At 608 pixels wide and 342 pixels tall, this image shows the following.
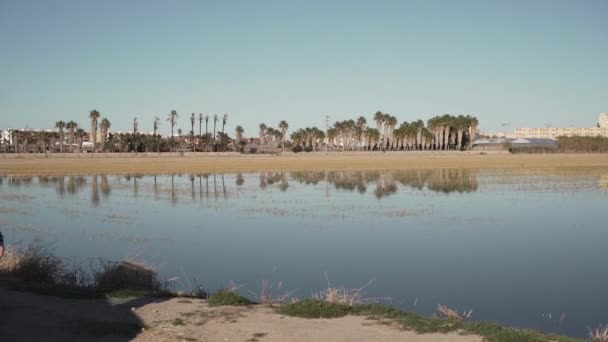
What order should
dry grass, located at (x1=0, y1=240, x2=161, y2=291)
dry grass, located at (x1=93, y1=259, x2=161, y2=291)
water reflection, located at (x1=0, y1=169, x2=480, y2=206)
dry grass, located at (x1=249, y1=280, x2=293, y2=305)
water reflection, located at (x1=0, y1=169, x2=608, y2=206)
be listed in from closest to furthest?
dry grass, located at (x1=249, y1=280, x2=293, y2=305)
dry grass, located at (x1=93, y1=259, x2=161, y2=291)
dry grass, located at (x1=0, y1=240, x2=161, y2=291)
water reflection, located at (x1=0, y1=169, x2=608, y2=206)
water reflection, located at (x1=0, y1=169, x2=480, y2=206)

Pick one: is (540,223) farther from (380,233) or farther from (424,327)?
(424,327)

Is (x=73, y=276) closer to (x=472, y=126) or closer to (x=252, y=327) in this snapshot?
(x=252, y=327)

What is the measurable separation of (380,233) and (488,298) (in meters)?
9.51

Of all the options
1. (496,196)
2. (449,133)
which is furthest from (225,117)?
(496,196)

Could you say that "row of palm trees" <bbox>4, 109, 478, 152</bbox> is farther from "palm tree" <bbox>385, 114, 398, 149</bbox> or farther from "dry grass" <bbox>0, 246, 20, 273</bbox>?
"dry grass" <bbox>0, 246, 20, 273</bbox>

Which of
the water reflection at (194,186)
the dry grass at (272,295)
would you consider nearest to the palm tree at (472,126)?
the water reflection at (194,186)

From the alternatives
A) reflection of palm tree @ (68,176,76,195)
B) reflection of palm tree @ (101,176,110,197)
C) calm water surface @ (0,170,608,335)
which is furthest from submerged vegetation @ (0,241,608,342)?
reflection of palm tree @ (68,176,76,195)

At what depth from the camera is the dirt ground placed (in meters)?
9.17

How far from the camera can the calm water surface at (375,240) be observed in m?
14.1

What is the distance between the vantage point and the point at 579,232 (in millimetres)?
22984

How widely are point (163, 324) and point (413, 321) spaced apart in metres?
3.93

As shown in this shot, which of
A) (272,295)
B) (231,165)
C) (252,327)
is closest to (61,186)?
(231,165)

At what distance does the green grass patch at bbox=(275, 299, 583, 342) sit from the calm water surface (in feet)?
6.54

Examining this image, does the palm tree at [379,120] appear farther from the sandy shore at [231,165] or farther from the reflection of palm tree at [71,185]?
the reflection of palm tree at [71,185]
